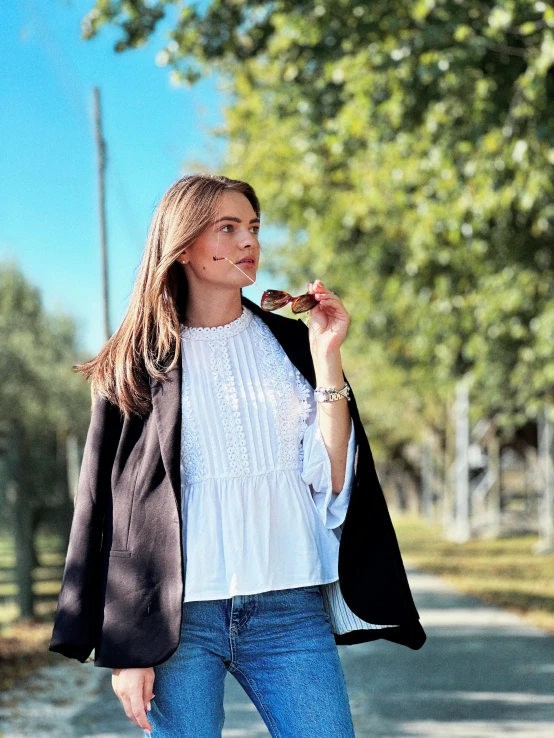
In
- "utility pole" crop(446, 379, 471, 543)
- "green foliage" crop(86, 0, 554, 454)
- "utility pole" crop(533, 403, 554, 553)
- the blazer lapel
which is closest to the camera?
the blazer lapel

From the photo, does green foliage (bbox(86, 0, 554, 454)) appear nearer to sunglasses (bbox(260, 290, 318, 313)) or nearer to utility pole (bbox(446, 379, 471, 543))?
sunglasses (bbox(260, 290, 318, 313))

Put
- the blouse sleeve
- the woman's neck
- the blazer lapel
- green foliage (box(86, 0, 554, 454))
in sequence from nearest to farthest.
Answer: the blazer lapel, the blouse sleeve, the woman's neck, green foliage (box(86, 0, 554, 454))

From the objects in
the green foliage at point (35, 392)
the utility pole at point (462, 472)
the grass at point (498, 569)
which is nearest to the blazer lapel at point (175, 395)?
the green foliage at point (35, 392)

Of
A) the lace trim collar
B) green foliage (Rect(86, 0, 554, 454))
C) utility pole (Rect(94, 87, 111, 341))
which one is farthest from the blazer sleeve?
utility pole (Rect(94, 87, 111, 341))


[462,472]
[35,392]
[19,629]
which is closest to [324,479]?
[19,629]

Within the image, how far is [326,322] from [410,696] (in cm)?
453

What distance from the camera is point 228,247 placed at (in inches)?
115

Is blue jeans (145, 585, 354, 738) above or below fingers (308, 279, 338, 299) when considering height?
below

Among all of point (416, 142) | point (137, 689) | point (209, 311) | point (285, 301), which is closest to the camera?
point (137, 689)

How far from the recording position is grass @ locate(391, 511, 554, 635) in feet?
39.6

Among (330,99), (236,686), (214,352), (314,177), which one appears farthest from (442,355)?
(214,352)

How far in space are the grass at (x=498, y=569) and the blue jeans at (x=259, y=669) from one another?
7797 mm

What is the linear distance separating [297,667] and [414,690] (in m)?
4.61

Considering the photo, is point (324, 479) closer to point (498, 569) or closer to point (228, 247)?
point (228, 247)
